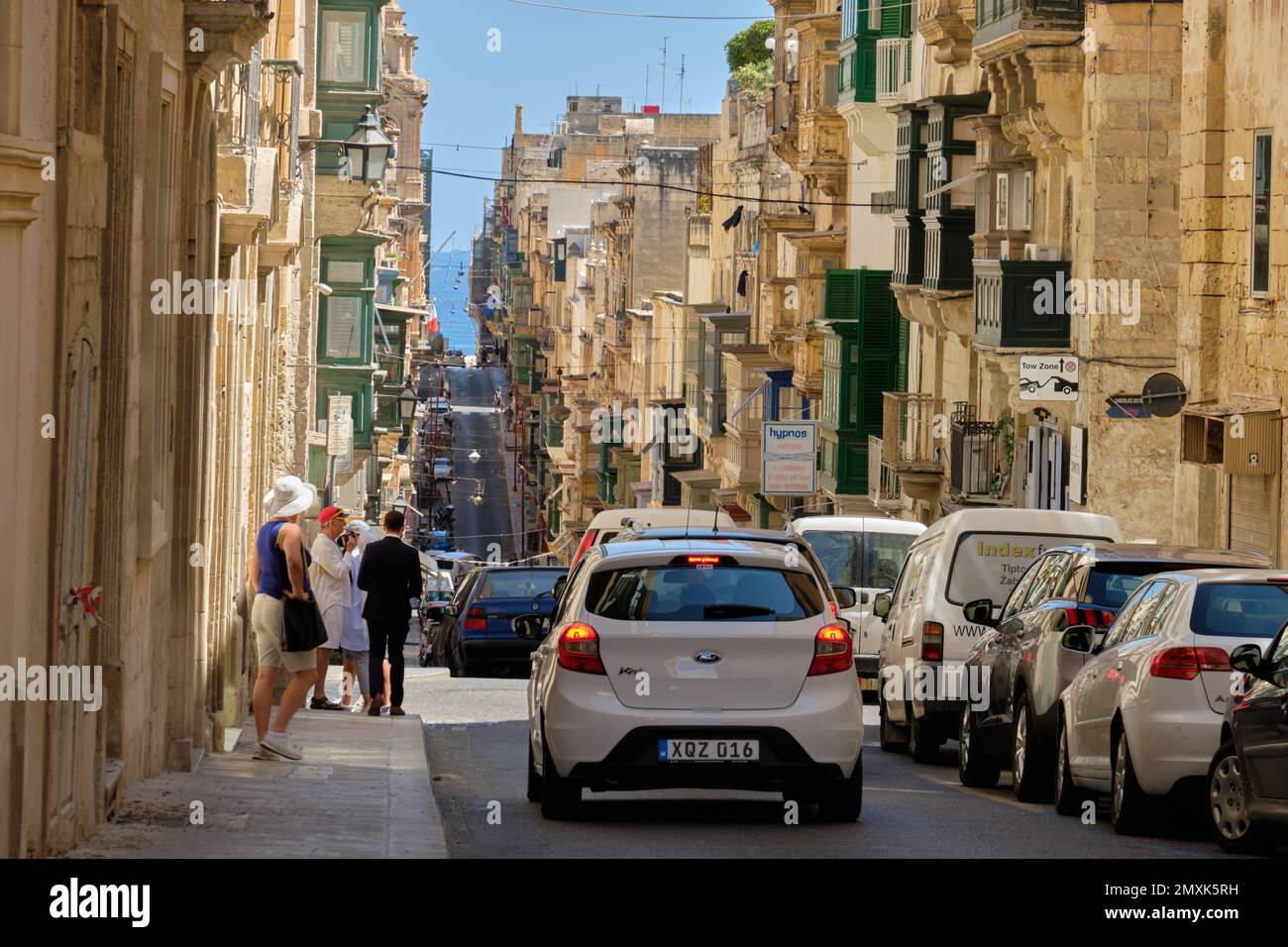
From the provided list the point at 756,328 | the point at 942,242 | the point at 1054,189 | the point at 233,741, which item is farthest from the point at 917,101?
the point at 233,741

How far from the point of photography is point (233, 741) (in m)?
18.9

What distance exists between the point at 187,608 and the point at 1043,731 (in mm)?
5656

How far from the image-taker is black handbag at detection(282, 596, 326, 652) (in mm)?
15594

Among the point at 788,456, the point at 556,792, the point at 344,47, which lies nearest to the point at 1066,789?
the point at 556,792

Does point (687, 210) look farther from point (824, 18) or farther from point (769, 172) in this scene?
point (824, 18)

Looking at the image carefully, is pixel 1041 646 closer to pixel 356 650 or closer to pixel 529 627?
pixel 529 627

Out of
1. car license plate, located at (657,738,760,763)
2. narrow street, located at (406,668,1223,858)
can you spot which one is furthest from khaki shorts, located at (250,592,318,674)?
car license plate, located at (657,738,760,763)

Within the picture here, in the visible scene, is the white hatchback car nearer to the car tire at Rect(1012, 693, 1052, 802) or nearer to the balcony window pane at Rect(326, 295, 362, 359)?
the car tire at Rect(1012, 693, 1052, 802)

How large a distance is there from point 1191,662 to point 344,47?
3230 centimetres

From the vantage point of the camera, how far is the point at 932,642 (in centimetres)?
1897

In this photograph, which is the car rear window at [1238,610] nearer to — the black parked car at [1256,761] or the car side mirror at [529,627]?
the black parked car at [1256,761]

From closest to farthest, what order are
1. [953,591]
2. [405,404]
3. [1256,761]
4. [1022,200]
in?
[1256,761] → [953,591] → [1022,200] → [405,404]

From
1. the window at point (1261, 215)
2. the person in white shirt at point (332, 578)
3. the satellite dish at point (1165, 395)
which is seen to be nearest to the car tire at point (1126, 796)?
the person in white shirt at point (332, 578)

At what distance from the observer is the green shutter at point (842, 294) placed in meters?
51.2
